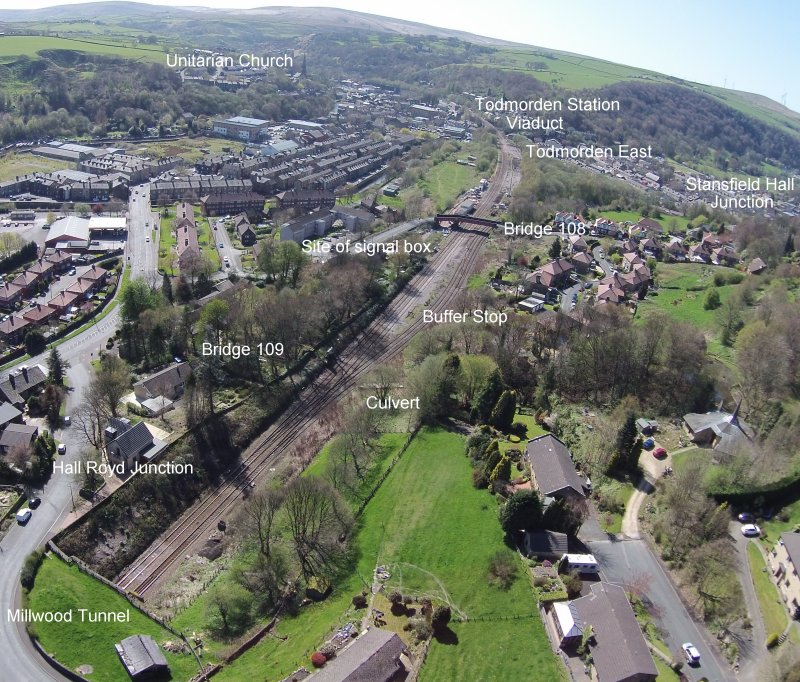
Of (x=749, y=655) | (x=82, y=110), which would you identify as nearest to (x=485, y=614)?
(x=749, y=655)

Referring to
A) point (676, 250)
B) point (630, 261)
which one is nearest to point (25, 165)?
point (630, 261)

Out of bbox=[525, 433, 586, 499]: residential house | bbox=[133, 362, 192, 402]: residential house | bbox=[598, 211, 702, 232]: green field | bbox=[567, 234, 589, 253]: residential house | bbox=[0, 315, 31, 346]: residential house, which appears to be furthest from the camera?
bbox=[598, 211, 702, 232]: green field

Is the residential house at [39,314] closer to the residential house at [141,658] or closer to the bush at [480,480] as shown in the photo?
the residential house at [141,658]

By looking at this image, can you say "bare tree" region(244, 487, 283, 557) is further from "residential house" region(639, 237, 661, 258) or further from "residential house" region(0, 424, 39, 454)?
"residential house" region(639, 237, 661, 258)

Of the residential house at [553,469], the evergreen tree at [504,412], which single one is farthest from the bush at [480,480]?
the evergreen tree at [504,412]

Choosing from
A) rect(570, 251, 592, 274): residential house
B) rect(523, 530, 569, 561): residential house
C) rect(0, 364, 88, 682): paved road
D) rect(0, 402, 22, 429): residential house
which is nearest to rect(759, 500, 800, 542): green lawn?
rect(523, 530, 569, 561): residential house

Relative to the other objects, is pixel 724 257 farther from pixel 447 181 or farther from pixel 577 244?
pixel 447 181
